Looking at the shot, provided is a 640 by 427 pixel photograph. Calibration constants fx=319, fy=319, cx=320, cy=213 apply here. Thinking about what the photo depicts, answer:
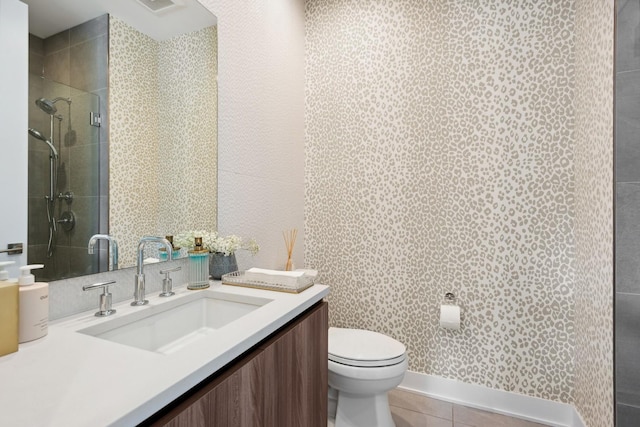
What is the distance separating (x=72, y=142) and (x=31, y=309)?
49cm

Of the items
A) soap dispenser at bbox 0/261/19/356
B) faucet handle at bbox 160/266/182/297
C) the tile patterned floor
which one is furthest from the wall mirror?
the tile patterned floor

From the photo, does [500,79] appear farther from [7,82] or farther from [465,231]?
[7,82]

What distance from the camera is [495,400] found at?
187 centimetres

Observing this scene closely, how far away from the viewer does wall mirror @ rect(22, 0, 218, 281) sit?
89 cm

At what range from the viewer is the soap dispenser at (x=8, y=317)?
25.9 inches

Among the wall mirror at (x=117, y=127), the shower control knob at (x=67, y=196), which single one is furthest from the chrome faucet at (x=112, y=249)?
the shower control knob at (x=67, y=196)

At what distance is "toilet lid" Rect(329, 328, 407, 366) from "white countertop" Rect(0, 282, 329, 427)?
78 cm

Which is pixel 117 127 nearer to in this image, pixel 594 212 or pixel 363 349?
pixel 363 349

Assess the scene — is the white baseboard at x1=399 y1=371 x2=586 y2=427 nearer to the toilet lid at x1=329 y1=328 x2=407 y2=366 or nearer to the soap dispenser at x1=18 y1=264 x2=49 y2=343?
the toilet lid at x1=329 y1=328 x2=407 y2=366

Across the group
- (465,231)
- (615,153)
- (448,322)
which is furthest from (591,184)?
(448,322)

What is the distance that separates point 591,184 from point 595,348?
2.46ft

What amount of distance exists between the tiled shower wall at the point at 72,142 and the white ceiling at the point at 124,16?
24 millimetres

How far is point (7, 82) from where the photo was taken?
816 mm

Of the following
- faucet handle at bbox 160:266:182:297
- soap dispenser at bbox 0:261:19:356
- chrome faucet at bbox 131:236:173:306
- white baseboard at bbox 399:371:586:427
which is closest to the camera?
soap dispenser at bbox 0:261:19:356
